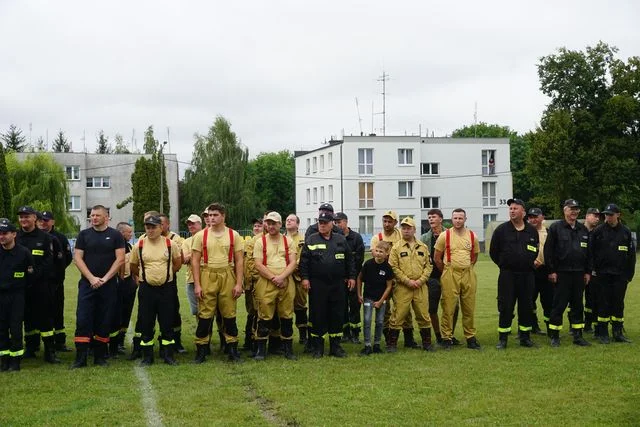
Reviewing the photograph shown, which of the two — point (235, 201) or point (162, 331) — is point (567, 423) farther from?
point (235, 201)

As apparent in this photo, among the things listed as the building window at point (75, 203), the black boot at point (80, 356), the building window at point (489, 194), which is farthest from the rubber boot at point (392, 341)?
the building window at point (75, 203)

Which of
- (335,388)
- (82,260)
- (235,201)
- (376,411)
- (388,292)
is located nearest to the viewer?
(376,411)

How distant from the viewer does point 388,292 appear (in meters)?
11.0

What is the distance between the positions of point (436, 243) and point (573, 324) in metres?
2.46

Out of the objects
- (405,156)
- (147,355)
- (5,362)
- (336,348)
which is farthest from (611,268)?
(405,156)

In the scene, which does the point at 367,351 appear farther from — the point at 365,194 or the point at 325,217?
the point at 365,194

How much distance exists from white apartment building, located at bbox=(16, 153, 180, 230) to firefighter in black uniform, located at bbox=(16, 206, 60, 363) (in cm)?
5970

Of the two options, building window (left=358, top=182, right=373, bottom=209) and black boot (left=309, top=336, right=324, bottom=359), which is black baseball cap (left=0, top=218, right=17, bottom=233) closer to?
black boot (left=309, top=336, right=324, bottom=359)

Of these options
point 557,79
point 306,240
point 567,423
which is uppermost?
point 557,79

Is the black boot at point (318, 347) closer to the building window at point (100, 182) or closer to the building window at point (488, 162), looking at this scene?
the building window at point (488, 162)

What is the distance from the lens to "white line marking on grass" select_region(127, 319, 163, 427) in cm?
712

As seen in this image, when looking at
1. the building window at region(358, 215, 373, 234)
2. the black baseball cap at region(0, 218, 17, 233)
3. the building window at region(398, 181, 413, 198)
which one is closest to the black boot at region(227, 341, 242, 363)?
the black baseball cap at region(0, 218, 17, 233)

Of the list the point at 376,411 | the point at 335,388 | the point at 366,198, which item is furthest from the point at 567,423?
the point at 366,198

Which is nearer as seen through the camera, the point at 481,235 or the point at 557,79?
the point at 557,79
